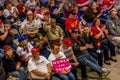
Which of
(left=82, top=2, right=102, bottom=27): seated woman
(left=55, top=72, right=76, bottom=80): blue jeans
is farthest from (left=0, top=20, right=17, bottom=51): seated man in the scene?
(left=82, top=2, right=102, bottom=27): seated woman

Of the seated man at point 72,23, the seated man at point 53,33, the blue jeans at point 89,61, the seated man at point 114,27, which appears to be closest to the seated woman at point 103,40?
the seated man at point 114,27

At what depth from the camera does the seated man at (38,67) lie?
570cm

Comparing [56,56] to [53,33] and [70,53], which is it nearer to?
[70,53]

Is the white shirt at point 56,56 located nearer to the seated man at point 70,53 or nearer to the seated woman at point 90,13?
the seated man at point 70,53

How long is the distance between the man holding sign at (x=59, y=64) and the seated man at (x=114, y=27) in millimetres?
2146

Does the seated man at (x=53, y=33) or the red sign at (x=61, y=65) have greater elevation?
the seated man at (x=53, y=33)

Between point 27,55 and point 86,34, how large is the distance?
1.55 m

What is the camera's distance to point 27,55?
20.4 ft

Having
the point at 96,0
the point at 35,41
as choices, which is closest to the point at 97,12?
the point at 96,0

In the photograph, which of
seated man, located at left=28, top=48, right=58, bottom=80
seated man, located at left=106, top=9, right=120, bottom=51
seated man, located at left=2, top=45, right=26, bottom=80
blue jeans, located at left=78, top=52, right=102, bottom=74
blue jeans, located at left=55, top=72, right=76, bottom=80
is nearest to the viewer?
seated man, located at left=28, top=48, right=58, bottom=80

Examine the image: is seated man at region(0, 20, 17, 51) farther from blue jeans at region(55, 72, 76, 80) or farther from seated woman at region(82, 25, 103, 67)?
seated woman at region(82, 25, 103, 67)

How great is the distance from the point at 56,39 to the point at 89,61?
0.97 metres

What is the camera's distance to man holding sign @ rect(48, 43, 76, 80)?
6.04m

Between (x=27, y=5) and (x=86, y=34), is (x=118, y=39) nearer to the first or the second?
(x=86, y=34)
